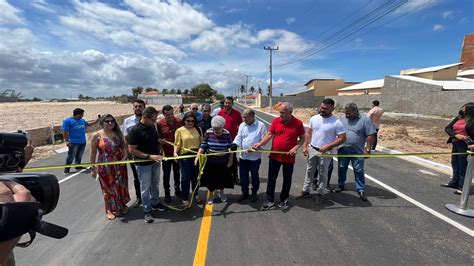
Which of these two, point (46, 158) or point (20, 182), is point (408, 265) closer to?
point (20, 182)

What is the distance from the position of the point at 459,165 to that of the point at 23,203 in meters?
6.94

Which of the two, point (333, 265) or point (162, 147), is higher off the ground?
point (162, 147)

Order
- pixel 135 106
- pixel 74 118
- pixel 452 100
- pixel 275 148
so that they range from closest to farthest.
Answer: pixel 275 148
pixel 135 106
pixel 74 118
pixel 452 100

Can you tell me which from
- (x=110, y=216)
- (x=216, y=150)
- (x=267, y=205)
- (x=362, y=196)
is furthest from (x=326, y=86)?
(x=110, y=216)

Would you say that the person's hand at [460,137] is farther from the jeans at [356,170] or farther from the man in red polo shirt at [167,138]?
the man in red polo shirt at [167,138]

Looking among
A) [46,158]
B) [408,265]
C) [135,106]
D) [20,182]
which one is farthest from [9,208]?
[46,158]

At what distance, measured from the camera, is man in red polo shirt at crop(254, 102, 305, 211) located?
438 cm

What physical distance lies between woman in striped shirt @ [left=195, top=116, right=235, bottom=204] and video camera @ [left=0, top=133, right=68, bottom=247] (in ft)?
8.94

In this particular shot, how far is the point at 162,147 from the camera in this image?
4.74 metres

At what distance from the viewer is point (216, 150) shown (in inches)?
→ 175

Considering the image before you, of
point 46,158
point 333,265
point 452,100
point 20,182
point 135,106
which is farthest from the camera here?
point 452,100

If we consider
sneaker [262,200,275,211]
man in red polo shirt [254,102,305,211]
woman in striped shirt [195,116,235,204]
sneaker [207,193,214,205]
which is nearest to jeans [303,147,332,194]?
man in red polo shirt [254,102,305,211]

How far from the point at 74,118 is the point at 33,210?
682 cm

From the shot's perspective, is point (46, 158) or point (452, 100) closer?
point (46, 158)
